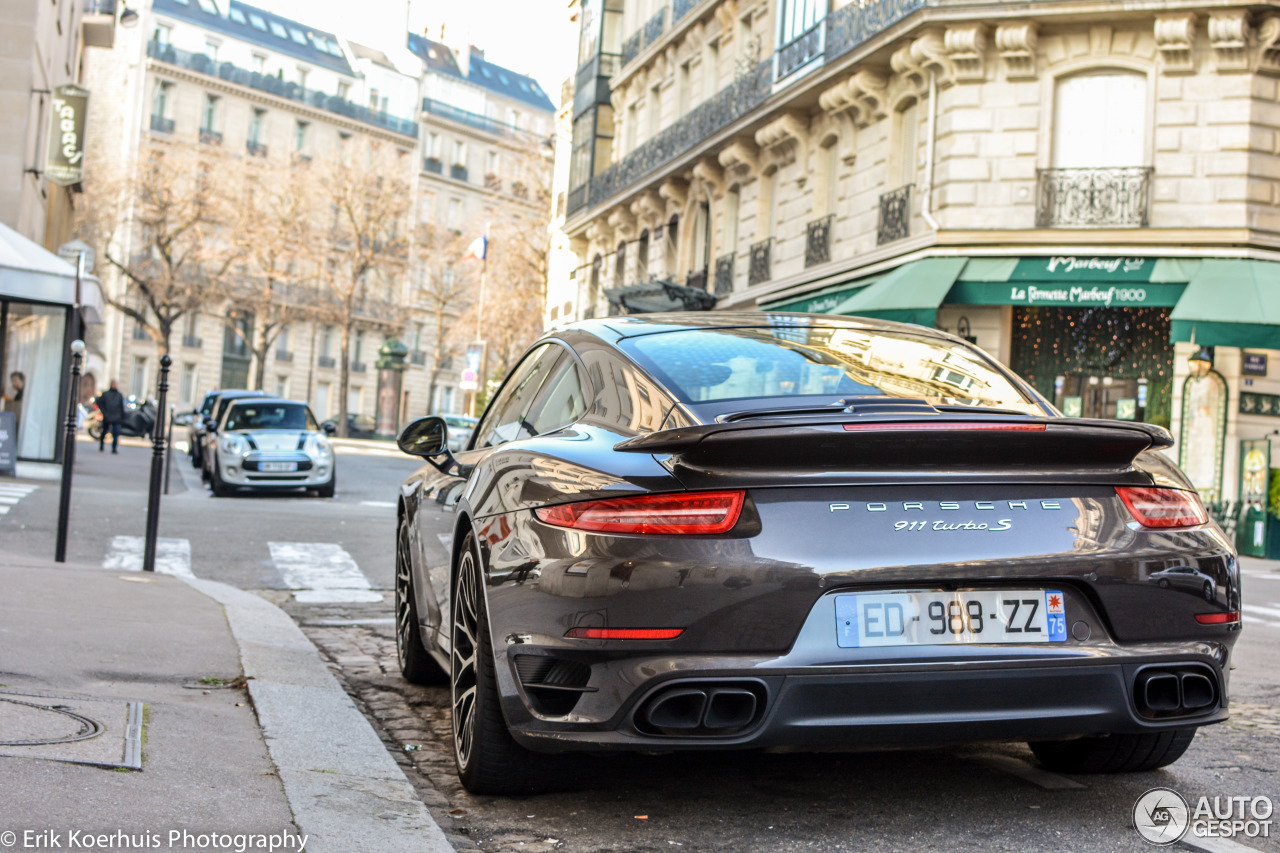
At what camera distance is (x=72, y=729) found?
3.96 metres

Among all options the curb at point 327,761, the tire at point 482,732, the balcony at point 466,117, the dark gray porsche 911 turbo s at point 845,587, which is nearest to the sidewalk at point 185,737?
the curb at point 327,761

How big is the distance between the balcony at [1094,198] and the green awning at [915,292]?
1.50m

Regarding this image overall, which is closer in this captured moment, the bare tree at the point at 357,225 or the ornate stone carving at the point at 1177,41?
the ornate stone carving at the point at 1177,41

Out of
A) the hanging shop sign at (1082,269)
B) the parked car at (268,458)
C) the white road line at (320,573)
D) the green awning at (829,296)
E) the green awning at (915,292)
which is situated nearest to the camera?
the white road line at (320,573)

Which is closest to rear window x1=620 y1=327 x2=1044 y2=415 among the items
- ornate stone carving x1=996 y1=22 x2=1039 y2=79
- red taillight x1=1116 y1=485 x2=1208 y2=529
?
red taillight x1=1116 y1=485 x2=1208 y2=529

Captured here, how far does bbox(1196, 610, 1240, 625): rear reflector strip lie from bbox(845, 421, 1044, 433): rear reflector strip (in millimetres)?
660

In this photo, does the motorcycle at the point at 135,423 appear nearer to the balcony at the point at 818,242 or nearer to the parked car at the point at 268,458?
the parked car at the point at 268,458

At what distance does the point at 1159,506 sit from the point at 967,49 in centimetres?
1963


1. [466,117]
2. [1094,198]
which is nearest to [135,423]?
[1094,198]

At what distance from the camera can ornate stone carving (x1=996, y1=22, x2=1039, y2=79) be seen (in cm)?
2139

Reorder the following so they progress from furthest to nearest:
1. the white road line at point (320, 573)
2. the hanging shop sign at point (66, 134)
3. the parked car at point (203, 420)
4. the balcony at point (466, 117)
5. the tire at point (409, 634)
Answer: the balcony at point (466, 117), the hanging shop sign at point (66, 134), the parked car at point (203, 420), the white road line at point (320, 573), the tire at point (409, 634)

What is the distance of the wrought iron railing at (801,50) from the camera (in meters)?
25.5

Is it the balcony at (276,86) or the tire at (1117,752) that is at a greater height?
the balcony at (276,86)

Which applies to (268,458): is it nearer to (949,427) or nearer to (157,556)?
(157,556)
